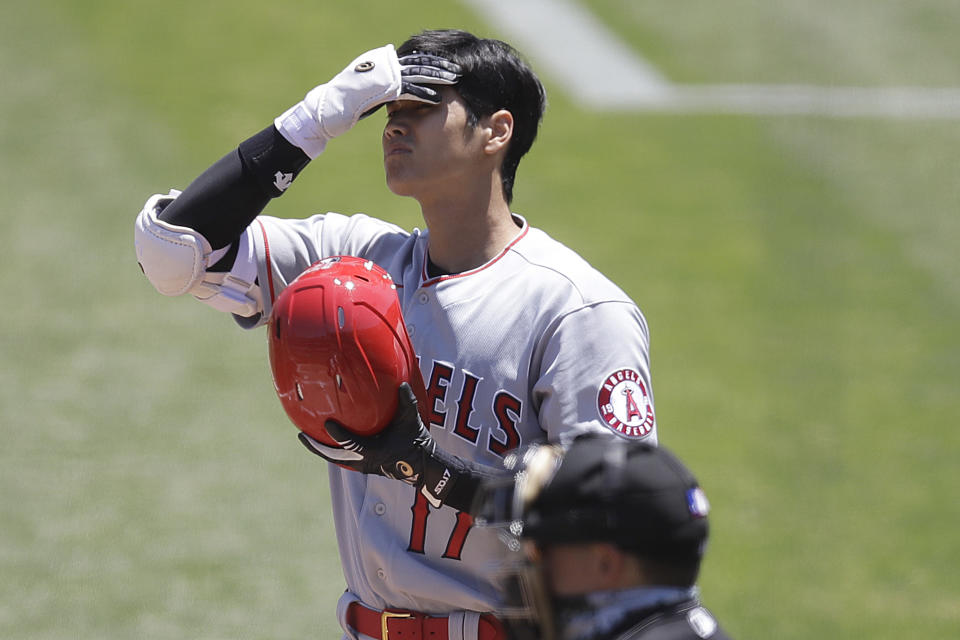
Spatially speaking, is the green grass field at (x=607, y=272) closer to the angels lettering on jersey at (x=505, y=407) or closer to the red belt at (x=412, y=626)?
the red belt at (x=412, y=626)

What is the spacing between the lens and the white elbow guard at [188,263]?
316 centimetres

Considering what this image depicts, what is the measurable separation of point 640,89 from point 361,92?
325 inches

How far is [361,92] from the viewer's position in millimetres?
3137

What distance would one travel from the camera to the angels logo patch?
9.43 feet

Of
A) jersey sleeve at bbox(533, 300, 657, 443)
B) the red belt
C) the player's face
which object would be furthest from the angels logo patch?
the player's face

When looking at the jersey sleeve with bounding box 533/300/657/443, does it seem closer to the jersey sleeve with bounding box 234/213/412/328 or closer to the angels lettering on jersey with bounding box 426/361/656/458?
the angels lettering on jersey with bounding box 426/361/656/458

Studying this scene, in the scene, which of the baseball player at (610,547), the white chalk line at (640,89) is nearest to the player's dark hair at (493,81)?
the baseball player at (610,547)

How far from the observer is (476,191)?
333cm

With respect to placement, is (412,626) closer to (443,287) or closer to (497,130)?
(443,287)

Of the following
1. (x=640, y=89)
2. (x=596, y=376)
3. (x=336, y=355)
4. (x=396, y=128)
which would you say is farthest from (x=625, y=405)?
(x=640, y=89)

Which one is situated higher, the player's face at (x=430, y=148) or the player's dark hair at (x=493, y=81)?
Result: the player's dark hair at (x=493, y=81)

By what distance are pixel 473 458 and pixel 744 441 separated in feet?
14.6

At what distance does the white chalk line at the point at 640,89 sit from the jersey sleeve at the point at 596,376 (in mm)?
8097

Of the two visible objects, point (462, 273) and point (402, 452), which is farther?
point (462, 273)
